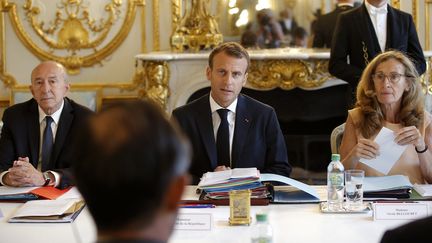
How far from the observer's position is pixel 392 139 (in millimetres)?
2990

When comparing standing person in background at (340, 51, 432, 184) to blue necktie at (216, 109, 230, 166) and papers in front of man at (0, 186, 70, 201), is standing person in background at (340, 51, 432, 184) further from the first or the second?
papers in front of man at (0, 186, 70, 201)

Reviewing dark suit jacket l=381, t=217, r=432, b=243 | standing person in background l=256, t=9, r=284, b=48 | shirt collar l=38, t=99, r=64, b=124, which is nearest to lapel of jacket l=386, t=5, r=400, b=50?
standing person in background l=256, t=9, r=284, b=48

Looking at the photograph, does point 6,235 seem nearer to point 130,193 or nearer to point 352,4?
point 130,193

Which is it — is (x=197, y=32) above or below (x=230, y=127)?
above

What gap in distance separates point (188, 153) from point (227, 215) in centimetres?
156

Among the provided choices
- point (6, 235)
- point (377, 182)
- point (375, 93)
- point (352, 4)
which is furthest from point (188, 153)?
point (352, 4)

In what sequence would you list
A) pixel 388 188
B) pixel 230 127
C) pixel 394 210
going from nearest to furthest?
pixel 394 210 < pixel 388 188 < pixel 230 127

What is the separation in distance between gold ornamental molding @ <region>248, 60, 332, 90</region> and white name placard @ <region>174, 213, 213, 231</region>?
3.72 metres

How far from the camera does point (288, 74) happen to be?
597cm

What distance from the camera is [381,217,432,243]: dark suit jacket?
1147 mm

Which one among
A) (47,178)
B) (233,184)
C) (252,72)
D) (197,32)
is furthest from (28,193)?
(197,32)

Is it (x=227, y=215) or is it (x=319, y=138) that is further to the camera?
(x=319, y=138)

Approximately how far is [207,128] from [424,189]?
1.01 meters

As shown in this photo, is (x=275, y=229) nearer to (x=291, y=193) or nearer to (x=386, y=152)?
(x=291, y=193)
